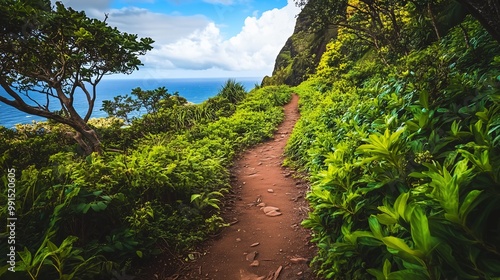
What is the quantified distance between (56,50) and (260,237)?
670cm

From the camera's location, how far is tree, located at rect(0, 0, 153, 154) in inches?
221

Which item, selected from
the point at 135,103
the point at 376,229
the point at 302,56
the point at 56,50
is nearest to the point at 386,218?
the point at 376,229

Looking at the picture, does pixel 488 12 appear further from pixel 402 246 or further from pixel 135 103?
pixel 135 103

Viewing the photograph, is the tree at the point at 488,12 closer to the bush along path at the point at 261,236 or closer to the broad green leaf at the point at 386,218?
the broad green leaf at the point at 386,218

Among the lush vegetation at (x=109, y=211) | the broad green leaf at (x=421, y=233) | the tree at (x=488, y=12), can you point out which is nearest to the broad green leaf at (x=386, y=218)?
the broad green leaf at (x=421, y=233)

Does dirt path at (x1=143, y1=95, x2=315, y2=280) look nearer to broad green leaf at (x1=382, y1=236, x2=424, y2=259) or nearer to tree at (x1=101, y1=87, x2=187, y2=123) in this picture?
broad green leaf at (x1=382, y1=236, x2=424, y2=259)

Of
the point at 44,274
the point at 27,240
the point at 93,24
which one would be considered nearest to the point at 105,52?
the point at 93,24

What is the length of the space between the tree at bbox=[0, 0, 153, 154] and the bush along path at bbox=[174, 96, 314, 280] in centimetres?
496

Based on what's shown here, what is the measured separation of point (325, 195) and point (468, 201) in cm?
147

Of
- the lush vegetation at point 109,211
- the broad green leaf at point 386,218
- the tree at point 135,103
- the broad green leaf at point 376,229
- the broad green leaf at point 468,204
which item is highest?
the tree at point 135,103

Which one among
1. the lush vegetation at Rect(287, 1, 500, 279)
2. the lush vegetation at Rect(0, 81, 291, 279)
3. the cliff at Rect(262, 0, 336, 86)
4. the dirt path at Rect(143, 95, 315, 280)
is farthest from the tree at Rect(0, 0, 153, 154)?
the cliff at Rect(262, 0, 336, 86)

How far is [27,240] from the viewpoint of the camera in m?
2.85

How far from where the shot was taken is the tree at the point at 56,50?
560 cm

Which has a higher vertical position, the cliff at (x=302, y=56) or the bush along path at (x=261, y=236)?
the cliff at (x=302, y=56)
